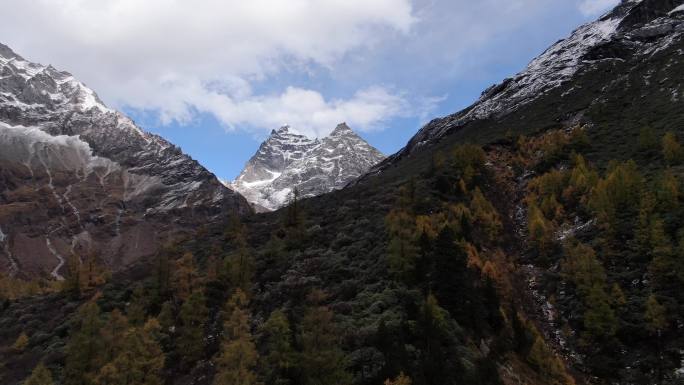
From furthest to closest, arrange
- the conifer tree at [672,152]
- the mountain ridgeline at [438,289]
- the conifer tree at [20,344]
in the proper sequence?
the conifer tree at [672,152]
the conifer tree at [20,344]
the mountain ridgeline at [438,289]

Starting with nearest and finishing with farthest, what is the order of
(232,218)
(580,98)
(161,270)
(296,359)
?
(296,359) < (161,270) < (232,218) < (580,98)

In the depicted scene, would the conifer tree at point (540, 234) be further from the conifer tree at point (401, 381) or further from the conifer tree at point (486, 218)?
the conifer tree at point (401, 381)

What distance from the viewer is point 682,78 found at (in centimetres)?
9656

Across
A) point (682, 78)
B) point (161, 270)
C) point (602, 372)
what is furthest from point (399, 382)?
point (682, 78)

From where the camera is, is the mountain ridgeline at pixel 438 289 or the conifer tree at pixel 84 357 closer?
the mountain ridgeline at pixel 438 289

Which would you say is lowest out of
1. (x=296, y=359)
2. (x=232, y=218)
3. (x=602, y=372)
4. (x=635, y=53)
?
(x=602, y=372)

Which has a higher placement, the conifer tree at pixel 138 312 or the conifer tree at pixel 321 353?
the conifer tree at pixel 138 312

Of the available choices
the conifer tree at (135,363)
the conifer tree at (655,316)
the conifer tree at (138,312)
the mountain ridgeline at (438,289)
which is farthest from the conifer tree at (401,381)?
the conifer tree at (138,312)

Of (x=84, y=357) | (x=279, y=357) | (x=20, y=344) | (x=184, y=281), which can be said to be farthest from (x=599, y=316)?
(x=20, y=344)

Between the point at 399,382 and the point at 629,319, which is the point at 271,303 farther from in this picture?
the point at 629,319

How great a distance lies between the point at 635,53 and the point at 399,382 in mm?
135588

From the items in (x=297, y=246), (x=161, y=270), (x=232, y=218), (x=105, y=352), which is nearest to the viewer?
(x=105, y=352)

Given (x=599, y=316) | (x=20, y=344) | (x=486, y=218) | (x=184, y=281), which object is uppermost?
(x=184, y=281)

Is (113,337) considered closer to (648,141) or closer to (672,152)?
(672,152)
